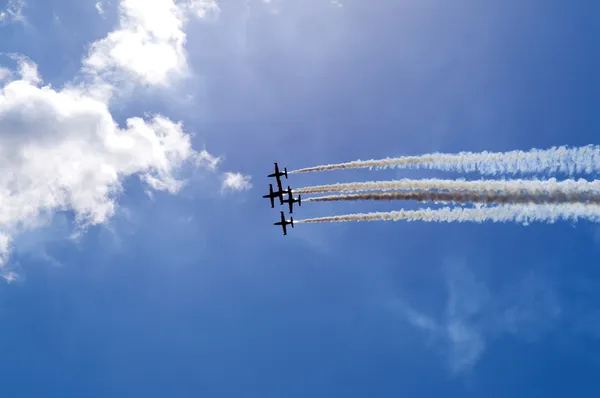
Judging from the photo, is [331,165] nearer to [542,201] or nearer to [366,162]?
[366,162]

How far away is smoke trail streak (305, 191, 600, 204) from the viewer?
34781 millimetres

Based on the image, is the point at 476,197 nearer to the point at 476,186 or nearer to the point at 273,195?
the point at 476,186

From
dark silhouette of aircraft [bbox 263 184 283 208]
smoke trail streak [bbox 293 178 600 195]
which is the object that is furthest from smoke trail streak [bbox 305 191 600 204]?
dark silhouette of aircraft [bbox 263 184 283 208]

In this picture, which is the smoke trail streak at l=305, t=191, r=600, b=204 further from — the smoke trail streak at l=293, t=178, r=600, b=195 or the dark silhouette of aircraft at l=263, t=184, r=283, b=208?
the dark silhouette of aircraft at l=263, t=184, r=283, b=208

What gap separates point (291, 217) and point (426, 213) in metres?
26.9

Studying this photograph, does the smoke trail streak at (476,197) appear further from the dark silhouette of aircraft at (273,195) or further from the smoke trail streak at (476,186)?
the dark silhouette of aircraft at (273,195)

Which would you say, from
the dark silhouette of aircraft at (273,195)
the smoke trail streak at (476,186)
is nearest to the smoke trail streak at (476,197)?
the smoke trail streak at (476,186)

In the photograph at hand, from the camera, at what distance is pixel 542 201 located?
120ft

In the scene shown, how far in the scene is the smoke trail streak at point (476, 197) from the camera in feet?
114

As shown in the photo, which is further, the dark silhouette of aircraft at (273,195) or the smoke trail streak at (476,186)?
the dark silhouette of aircraft at (273,195)

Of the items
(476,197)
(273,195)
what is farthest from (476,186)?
(273,195)

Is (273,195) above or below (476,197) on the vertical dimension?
above

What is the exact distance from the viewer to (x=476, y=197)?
41812mm

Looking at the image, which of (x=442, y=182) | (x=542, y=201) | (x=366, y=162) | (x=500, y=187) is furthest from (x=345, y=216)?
(x=542, y=201)
